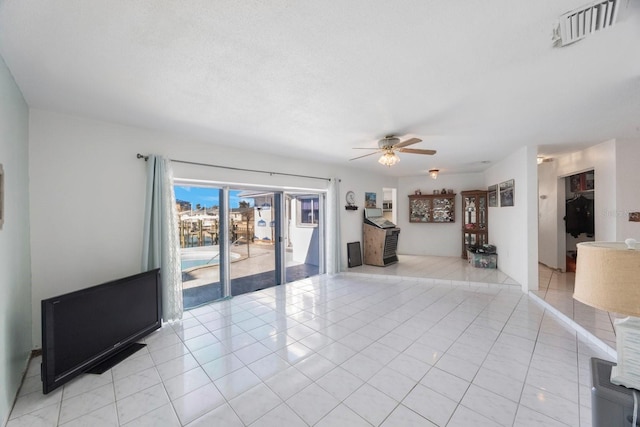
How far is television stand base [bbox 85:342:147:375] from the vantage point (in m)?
2.27

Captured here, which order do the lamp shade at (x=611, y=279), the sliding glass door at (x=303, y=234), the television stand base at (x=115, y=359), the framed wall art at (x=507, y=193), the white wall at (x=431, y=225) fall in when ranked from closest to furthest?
the lamp shade at (x=611, y=279), the television stand base at (x=115, y=359), the framed wall art at (x=507, y=193), the sliding glass door at (x=303, y=234), the white wall at (x=431, y=225)

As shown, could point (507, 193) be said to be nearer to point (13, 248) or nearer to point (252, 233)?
point (252, 233)

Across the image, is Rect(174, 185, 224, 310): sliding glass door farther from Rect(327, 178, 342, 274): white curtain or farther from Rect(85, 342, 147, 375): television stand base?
Rect(327, 178, 342, 274): white curtain

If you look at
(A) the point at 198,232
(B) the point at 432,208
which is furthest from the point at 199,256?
(B) the point at 432,208

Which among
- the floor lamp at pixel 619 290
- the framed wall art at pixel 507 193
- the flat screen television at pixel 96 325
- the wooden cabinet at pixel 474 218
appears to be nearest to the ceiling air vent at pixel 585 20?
the floor lamp at pixel 619 290

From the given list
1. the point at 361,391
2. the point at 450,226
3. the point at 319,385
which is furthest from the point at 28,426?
the point at 450,226

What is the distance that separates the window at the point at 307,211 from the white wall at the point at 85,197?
3.39 m

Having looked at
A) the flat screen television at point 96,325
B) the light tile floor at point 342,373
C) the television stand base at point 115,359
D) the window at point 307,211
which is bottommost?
the light tile floor at point 342,373

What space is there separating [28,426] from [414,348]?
3.12 meters

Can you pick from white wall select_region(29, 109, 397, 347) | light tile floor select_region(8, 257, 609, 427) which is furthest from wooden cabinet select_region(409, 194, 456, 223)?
white wall select_region(29, 109, 397, 347)

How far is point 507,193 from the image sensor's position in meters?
4.99

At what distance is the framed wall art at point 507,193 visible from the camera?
4.74m

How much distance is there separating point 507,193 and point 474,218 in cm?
199

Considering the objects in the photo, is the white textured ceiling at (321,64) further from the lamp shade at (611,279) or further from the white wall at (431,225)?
the white wall at (431,225)
